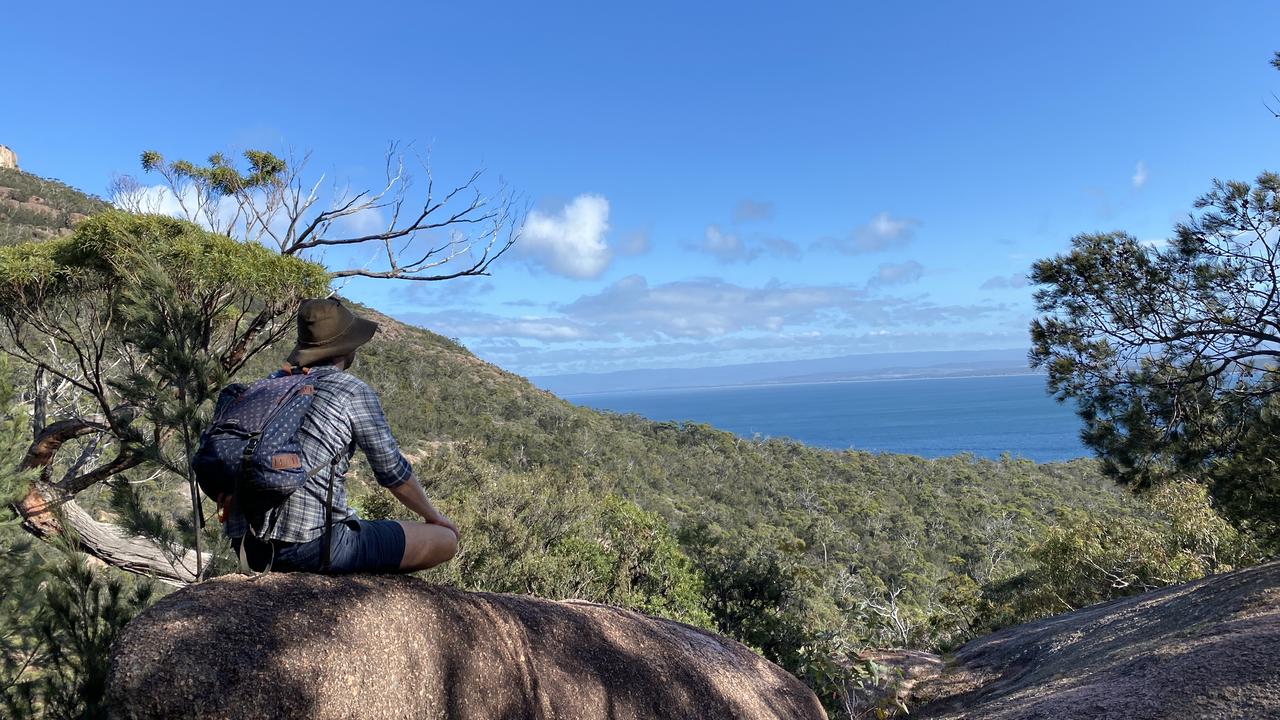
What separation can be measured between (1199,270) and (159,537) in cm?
993

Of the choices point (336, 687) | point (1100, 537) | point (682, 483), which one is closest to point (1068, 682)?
point (336, 687)

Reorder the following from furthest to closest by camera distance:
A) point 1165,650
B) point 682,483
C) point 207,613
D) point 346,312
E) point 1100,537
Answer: point 682,483 < point 1100,537 < point 1165,650 < point 346,312 < point 207,613

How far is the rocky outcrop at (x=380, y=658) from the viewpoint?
7.30ft

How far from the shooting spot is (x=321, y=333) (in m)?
2.78

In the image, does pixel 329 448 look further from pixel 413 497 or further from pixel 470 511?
pixel 470 511

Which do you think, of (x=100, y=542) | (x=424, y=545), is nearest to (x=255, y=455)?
(x=424, y=545)

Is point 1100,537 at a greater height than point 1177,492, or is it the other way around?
point 1177,492

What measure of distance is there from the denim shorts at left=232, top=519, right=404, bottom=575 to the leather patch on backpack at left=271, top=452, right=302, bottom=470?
1.39 ft

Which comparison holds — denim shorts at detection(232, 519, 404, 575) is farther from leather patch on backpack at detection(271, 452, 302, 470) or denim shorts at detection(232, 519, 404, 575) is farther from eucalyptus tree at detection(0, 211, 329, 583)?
eucalyptus tree at detection(0, 211, 329, 583)

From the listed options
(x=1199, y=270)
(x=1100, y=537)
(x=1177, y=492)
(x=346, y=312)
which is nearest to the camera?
(x=346, y=312)

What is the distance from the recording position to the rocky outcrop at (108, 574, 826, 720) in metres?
2.23

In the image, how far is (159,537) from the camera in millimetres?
4031

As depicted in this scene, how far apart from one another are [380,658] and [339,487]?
71 centimetres

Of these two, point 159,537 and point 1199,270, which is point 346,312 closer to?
point 159,537
